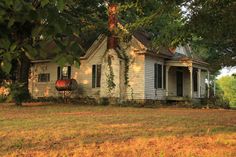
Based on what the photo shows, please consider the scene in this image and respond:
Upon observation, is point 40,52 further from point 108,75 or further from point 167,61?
point 167,61

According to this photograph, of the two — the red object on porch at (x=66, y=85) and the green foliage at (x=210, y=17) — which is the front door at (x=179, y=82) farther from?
the green foliage at (x=210, y=17)

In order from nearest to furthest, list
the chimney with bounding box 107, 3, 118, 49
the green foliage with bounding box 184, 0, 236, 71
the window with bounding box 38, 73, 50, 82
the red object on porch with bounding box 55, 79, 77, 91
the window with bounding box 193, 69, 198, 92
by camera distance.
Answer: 1. the green foliage with bounding box 184, 0, 236, 71
2. the chimney with bounding box 107, 3, 118, 49
3. the red object on porch with bounding box 55, 79, 77, 91
4. the window with bounding box 193, 69, 198, 92
5. the window with bounding box 38, 73, 50, 82

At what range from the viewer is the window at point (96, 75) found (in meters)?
29.1

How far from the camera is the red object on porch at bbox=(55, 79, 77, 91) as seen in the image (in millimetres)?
28922

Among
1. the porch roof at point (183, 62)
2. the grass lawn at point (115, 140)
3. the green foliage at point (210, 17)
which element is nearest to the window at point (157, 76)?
the porch roof at point (183, 62)

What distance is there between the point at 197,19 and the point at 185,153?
4353 millimetres

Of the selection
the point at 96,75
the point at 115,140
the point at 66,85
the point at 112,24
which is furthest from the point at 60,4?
the point at 96,75

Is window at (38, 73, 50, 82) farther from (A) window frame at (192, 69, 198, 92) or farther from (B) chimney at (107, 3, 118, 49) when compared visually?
(A) window frame at (192, 69, 198, 92)

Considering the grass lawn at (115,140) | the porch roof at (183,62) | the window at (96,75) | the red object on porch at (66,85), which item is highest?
the porch roof at (183,62)

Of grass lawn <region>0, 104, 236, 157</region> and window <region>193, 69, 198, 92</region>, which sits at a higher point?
window <region>193, 69, 198, 92</region>

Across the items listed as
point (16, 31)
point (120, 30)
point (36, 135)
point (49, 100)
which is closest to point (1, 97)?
point (49, 100)

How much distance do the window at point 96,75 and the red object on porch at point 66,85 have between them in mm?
1374

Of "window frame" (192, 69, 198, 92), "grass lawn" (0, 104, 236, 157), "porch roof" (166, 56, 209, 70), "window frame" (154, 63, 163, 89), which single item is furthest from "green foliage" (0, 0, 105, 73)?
"window frame" (192, 69, 198, 92)

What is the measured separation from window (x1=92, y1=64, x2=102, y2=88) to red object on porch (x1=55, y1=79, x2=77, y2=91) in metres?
1.37
